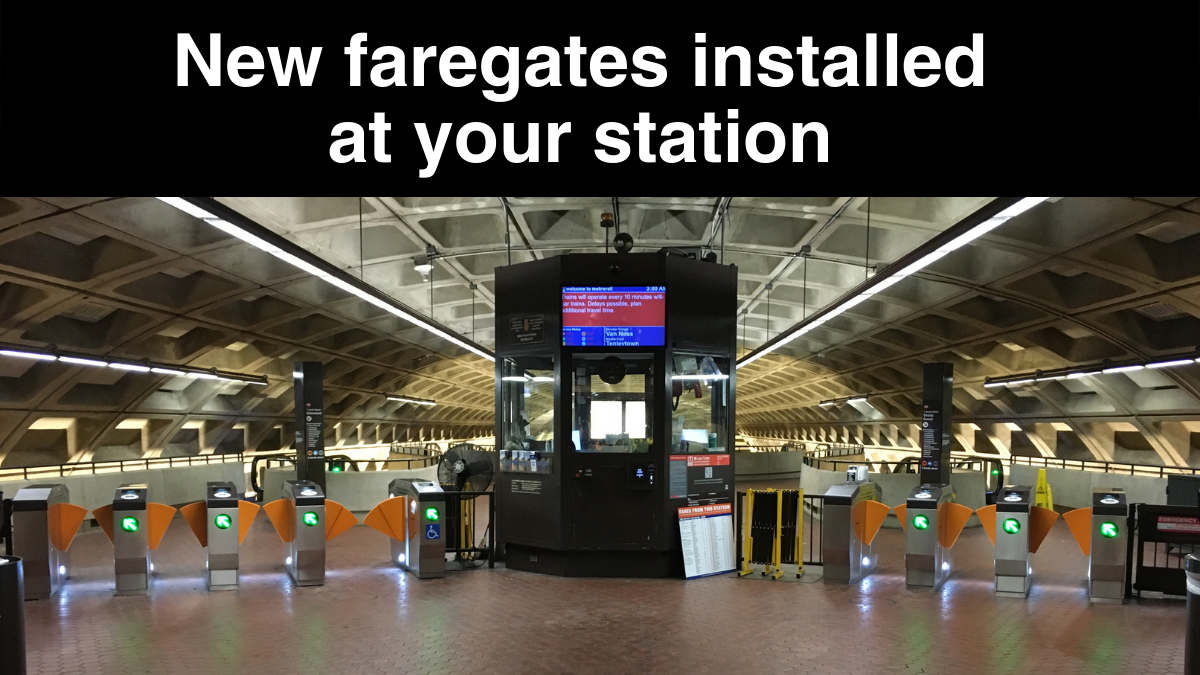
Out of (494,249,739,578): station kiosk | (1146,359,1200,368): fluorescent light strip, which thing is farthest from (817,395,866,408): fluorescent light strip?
(494,249,739,578): station kiosk

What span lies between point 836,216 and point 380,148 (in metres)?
10.1

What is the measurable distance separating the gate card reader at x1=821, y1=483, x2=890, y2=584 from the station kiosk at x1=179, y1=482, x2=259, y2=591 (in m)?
7.75

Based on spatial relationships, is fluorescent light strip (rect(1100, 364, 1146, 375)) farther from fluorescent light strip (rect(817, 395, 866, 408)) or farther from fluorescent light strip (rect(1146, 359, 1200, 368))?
fluorescent light strip (rect(817, 395, 866, 408))

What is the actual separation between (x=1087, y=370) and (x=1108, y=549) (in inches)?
425

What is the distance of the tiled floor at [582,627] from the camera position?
6.95 meters

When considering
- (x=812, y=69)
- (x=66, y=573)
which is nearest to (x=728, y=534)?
(x=812, y=69)

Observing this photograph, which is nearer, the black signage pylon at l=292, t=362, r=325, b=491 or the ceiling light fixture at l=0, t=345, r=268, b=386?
the ceiling light fixture at l=0, t=345, r=268, b=386

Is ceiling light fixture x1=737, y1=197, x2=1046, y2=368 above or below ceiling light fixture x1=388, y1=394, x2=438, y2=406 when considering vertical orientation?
above

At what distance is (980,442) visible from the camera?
30.1 m

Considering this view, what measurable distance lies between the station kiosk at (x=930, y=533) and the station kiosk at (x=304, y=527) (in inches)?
307

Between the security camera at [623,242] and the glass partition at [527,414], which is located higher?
the security camera at [623,242]

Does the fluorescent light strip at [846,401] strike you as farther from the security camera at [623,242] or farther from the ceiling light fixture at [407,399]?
the security camera at [623,242]

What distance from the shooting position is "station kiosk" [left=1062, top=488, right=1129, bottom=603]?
9.37 m

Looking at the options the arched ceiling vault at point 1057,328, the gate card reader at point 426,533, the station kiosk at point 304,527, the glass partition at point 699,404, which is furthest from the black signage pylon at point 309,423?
the arched ceiling vault at point 1057,328
